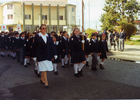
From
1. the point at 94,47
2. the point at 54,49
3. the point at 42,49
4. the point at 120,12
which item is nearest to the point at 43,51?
the point at 42,49

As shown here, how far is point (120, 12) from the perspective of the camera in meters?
31.3

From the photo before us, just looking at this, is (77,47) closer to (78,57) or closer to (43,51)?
(78,57)

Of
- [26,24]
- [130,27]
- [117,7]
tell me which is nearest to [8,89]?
[130,27]

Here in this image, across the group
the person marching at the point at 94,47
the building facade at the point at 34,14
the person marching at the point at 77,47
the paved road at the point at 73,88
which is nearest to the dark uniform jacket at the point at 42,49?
the paved road at the point at 73,88

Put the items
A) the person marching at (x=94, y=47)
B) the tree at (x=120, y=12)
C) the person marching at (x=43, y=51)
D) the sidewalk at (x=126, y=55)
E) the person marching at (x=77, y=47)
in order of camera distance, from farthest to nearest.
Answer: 1. the tree at (x=120, y=12)
2. the sidewalk at (x=126, y=55)
3. the person marching at (x=94, y=47)
4. the person marching at (x=77, y=47)
5. the person marching at (x=43, y=51)

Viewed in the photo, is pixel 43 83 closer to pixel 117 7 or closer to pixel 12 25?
pixel 117 7

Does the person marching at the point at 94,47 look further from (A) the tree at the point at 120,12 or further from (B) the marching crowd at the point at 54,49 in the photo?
(A) the tree at the point at 120,12

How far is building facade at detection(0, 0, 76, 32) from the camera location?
52.4 m

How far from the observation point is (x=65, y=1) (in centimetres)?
5431

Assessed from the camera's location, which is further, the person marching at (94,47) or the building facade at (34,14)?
the building facade at (34,14)

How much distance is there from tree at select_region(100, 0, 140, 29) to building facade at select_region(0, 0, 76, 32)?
23191 millimetres

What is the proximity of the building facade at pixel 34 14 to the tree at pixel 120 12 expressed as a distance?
23191mm

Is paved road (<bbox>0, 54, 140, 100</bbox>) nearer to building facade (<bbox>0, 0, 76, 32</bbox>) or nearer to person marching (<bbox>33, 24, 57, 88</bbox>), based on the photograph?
person marching (<bbox>33, 24, 57, 88</bbox>)

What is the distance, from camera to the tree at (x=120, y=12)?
1201 inches
